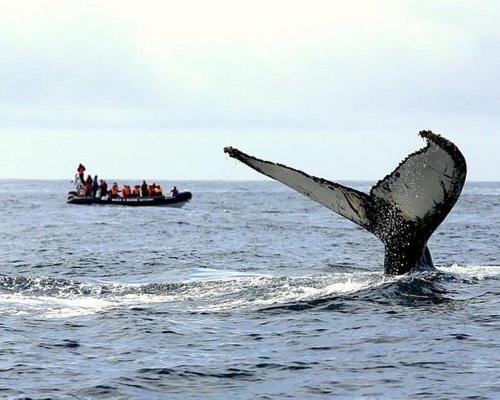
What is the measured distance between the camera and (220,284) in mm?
14258

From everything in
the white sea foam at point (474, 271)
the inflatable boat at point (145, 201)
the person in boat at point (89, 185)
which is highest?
the person in boat at point (89, 185)

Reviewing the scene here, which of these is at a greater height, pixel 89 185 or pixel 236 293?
pixel 89 185

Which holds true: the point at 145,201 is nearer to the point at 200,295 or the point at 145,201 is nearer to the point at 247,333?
the point at 200,295

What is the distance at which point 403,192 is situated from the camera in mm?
10648

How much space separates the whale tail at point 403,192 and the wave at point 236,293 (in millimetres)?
800

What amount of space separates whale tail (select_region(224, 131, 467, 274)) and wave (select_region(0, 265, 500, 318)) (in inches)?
31.5

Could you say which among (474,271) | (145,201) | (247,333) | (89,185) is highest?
(89,185)

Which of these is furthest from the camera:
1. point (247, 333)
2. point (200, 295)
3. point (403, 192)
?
point (200, 295)

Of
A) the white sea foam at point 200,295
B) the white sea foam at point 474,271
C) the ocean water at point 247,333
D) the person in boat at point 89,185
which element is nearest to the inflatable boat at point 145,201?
the person in boat at point 89,185

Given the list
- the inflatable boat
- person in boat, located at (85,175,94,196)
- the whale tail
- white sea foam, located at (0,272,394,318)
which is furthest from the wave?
person in boat, located at (85,175,94,196)

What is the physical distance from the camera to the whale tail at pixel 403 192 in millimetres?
9938

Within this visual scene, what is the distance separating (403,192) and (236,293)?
131 inches

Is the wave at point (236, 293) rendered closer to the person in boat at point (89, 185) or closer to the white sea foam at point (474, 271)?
the white sea foam at point (474, 271)

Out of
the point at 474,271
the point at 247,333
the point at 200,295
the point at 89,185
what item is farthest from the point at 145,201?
the point at 247,333
